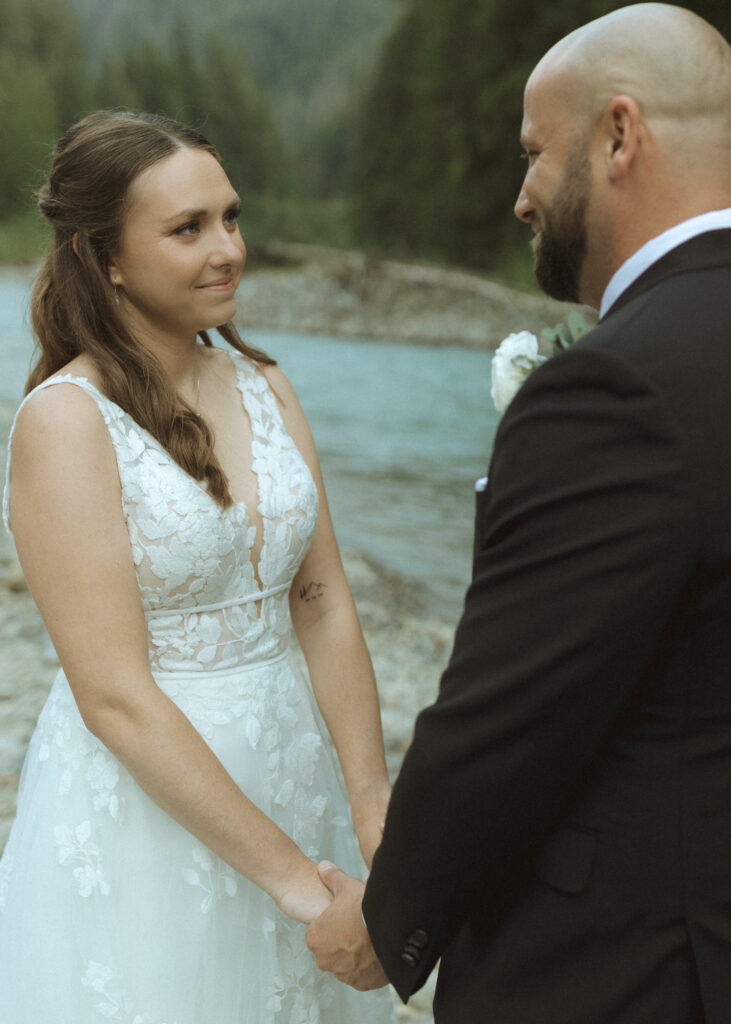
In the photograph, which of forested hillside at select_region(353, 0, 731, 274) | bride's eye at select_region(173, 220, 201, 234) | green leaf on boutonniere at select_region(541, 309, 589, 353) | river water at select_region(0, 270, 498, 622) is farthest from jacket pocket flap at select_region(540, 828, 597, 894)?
forested hillside at select_region(353, 0, 731, 274)

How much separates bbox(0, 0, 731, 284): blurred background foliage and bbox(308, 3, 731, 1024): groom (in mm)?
16770

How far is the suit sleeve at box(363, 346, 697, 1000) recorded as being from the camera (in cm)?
96

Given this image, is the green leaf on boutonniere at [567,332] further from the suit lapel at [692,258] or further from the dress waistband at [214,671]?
the suit lapel at [692,258]

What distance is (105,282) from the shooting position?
1812 millimetres

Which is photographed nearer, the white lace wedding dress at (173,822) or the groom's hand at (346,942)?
the groom's hand at (346,942)

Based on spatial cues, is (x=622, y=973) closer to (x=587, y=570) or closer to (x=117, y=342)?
(x=587, y=570)

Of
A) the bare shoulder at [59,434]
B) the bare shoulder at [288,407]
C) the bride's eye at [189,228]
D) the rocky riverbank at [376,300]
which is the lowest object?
the rocky riverbank at [376,300]

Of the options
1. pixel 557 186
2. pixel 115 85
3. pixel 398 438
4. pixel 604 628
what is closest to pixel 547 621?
pixel 604 628

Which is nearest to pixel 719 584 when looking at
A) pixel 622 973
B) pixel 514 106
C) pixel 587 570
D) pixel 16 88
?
pixel 587 570

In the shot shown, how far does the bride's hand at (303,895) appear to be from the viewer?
163 centimetres

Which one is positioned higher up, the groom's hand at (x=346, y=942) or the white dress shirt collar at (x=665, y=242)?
the white dress shirt collar at (x=665, y=242)

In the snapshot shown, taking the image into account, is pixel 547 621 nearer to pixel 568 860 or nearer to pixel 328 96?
pixel 568 860

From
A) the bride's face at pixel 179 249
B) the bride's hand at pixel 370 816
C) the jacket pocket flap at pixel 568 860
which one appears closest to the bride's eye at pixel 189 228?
the bride's face at pixel 179 249

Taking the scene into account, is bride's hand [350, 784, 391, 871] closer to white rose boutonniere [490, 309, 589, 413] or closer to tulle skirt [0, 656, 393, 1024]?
tulle skirt [0, 656, 393, 1024]
